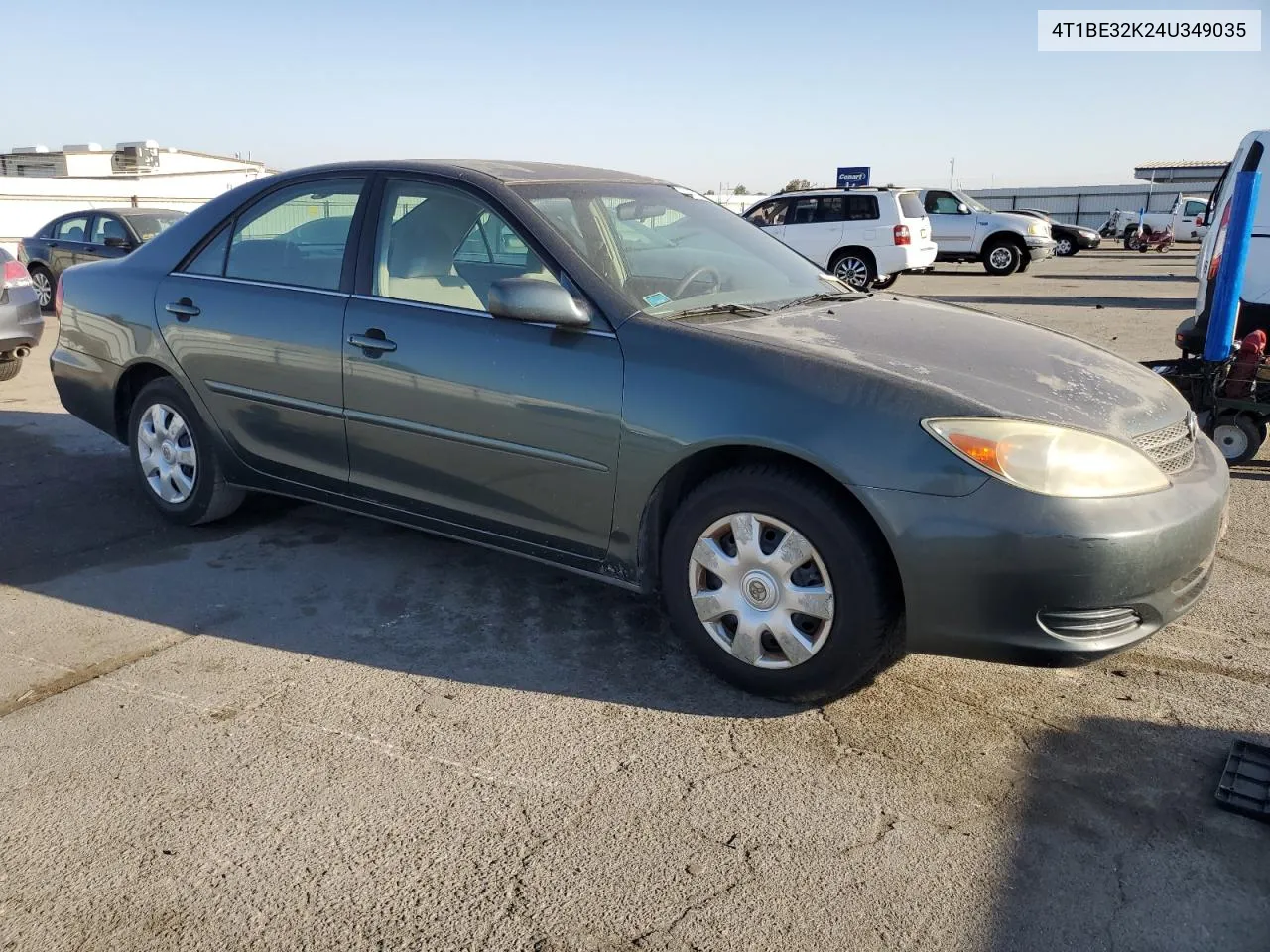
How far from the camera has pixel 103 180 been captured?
1203 inches

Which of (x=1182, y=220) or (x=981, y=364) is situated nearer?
(x=981, y=364)

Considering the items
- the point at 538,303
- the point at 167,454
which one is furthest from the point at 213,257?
the point at 538,303

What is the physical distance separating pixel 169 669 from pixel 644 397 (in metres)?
1.79

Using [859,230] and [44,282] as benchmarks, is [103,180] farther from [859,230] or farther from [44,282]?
[859,230]

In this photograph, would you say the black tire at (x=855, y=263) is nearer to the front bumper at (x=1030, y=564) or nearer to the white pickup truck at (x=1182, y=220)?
the front bumper at (x=1030, y=564)

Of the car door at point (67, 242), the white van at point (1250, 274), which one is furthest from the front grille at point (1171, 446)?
the car door at point (67, 242)

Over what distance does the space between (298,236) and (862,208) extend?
15.4 m

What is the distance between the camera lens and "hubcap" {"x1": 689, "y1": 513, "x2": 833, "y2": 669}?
302 cm

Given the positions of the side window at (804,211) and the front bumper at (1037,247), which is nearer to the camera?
the side window at (804,211)

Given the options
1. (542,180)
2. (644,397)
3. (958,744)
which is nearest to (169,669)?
(644,397)

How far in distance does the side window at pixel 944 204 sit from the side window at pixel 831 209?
5596 mm

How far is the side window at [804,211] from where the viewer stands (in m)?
18.5

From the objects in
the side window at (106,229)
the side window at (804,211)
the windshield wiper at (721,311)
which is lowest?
the windshield wiper at (721,311)

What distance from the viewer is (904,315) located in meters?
3.85
